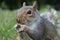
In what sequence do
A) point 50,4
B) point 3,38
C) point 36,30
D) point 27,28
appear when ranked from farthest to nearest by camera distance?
1. point 50,4
2. point 3,38
3. point 36,30
4. point 27,28

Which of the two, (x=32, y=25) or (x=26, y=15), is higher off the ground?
(x=26, y=15)

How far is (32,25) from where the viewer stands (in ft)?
14.6

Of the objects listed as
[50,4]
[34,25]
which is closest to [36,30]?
[34,25]

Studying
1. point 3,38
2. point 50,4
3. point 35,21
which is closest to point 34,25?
point 35,21

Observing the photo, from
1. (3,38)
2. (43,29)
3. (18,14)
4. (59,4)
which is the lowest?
(59,4)

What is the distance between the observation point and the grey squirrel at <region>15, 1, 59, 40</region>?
4254 mm

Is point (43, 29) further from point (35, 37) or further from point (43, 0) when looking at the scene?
point (43, 0)

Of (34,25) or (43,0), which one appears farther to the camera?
(43,0)

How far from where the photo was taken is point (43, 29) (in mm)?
4832

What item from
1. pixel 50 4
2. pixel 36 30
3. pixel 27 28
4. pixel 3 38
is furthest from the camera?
pixel 50 4

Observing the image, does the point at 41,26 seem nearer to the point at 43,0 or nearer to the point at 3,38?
the point at 3,38

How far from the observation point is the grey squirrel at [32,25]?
14.0ft

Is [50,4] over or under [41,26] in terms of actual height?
under

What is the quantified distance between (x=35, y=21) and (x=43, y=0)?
28.0 feet
